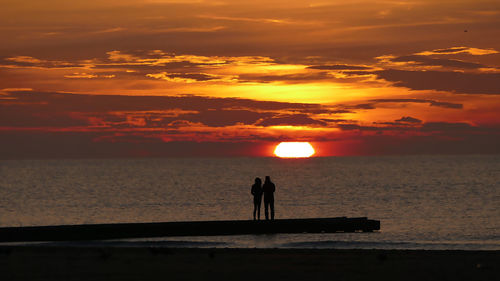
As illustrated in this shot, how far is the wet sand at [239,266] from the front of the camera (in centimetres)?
1727

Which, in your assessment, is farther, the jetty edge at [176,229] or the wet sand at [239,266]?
the jetty edge at [176,229]

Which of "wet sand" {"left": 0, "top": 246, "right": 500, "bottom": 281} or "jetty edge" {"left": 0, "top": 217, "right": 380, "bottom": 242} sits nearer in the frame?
"wet sand" {"left": 0, "top": 246, "right": 500, "bottom": 281}

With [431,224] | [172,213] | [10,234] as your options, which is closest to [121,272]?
[10,234]

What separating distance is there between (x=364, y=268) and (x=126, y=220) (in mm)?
43868

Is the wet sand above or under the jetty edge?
under

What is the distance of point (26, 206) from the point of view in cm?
7769

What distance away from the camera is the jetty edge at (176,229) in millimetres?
32375

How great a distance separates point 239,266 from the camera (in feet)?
62.8

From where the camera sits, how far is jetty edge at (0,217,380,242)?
106 feet

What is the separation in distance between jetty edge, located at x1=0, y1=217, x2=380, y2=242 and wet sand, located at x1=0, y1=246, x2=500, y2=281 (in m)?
9.34

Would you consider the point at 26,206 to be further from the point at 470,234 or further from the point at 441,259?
the point at 441,259

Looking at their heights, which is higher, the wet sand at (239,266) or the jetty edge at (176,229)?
Answer: the jetty edge at (176,229)

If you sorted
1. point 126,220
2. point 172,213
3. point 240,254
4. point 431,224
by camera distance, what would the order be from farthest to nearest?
point 172,213, point 126,220, point 431,224, point 240,254

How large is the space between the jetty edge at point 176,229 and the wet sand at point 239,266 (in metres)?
9.34
